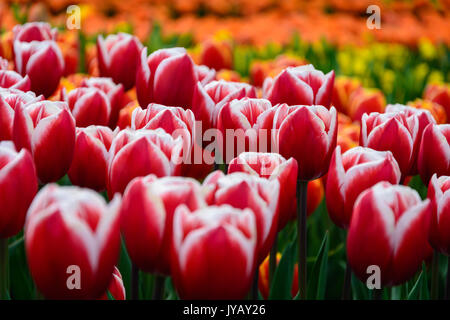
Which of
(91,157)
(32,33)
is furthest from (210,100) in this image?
(32,33)

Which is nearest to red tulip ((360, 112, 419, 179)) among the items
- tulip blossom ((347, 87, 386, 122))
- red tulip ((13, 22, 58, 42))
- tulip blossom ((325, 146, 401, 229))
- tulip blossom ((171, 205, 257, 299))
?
tulip blossom ((325, 146, 401, 229))

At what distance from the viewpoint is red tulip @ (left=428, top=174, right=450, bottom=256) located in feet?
2.78

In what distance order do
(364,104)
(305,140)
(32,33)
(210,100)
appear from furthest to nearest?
(364,104)
(32,33)
(210,100)
(305,140)

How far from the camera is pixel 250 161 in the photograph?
0.86 m

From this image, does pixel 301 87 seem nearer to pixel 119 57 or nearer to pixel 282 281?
pixel 282 281

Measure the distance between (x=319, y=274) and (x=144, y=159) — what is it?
0.47m

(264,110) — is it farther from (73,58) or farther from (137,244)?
(73,58)

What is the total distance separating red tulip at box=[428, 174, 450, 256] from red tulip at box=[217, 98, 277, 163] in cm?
27

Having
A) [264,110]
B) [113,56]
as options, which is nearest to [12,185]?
[264,110]

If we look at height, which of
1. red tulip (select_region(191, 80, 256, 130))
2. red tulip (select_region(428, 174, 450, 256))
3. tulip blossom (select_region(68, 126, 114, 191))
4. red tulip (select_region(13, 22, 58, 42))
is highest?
red tulip (select_region(13, 22, 58, 42))

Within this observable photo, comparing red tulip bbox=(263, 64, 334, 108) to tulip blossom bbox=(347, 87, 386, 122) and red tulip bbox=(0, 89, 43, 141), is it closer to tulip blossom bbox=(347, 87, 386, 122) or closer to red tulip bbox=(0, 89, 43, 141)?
red tulip bbox=(0, 89, 43, 141)

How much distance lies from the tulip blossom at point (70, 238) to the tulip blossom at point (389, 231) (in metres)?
0.31

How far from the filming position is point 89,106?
1.23m

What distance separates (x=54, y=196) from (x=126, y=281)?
0.59 meters
